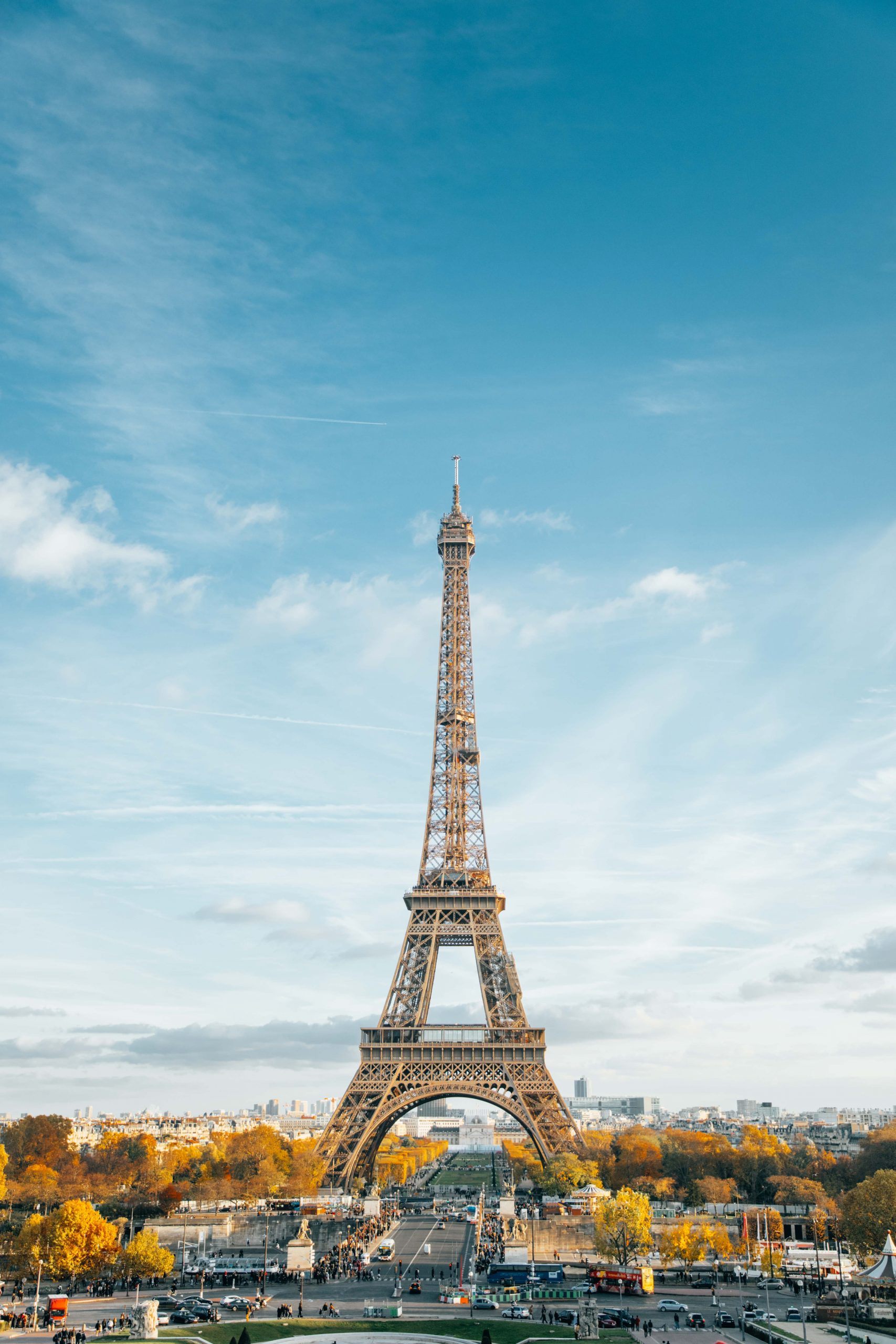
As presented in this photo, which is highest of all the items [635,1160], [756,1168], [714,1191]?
[635,1160]

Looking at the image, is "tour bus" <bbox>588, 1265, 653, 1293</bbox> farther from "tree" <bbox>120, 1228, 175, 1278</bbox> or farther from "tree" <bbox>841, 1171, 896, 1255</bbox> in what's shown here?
"tree" <bbox>120, 1228, 175, 1278</bbox>

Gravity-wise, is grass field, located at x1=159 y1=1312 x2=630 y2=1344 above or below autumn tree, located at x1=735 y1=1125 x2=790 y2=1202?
above

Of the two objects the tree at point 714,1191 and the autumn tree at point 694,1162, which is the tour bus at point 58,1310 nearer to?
the tree at point 714,1191

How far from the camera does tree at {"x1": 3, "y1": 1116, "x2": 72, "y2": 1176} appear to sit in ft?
442

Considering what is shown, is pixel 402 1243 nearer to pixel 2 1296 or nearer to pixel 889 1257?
pixel 2 1296

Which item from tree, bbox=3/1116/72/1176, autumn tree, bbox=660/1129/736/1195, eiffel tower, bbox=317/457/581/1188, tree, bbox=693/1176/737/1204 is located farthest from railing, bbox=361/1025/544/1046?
tree, bbox=3/1116/72/1176

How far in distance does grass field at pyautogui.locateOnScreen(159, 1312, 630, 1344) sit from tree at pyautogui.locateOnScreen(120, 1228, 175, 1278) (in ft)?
42.2

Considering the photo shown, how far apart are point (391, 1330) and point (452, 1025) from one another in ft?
156

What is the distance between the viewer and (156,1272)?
65.9 meters

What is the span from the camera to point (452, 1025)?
99312mm

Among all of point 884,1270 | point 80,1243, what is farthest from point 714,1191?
point 80,1243

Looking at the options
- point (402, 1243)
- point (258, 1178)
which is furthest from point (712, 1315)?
point (258, 1178)

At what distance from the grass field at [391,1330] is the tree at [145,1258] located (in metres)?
12.8

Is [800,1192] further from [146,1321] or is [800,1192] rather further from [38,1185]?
[146,1321]
